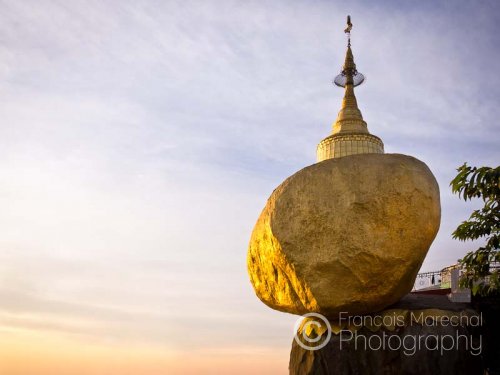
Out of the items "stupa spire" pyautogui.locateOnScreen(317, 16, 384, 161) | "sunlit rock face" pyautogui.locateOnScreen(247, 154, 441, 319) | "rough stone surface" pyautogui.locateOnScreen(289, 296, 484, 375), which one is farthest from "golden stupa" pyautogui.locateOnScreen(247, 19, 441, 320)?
"stupa spire" pyautogui.locateOnScreen(317, 16, 384, 161)

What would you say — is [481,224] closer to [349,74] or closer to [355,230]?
[355,230]

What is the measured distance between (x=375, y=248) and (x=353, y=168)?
1.76m

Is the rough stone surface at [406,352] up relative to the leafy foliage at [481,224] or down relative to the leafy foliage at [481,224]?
down

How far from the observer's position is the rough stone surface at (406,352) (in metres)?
11.2

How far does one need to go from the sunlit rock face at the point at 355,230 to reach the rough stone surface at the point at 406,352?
0.65 metres

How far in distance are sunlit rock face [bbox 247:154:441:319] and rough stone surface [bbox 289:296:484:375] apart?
2.13 feet

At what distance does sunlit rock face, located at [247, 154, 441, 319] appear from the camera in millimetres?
10797

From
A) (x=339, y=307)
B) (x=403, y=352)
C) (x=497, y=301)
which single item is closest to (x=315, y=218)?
(x=339, y=307)

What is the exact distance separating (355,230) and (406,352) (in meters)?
2.87

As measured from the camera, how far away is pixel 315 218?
1111cm

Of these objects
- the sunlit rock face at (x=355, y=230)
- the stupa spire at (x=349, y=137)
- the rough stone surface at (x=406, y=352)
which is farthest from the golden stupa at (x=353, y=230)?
the stupa spire at (x=349, y=137)

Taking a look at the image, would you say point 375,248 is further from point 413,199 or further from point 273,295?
point 273,295

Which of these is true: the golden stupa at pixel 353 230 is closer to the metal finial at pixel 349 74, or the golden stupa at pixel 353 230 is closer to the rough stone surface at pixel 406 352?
the rough stone surface at pixel 406 352

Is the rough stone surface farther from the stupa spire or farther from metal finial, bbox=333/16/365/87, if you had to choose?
metal finial, bbox=333/16/365/87
